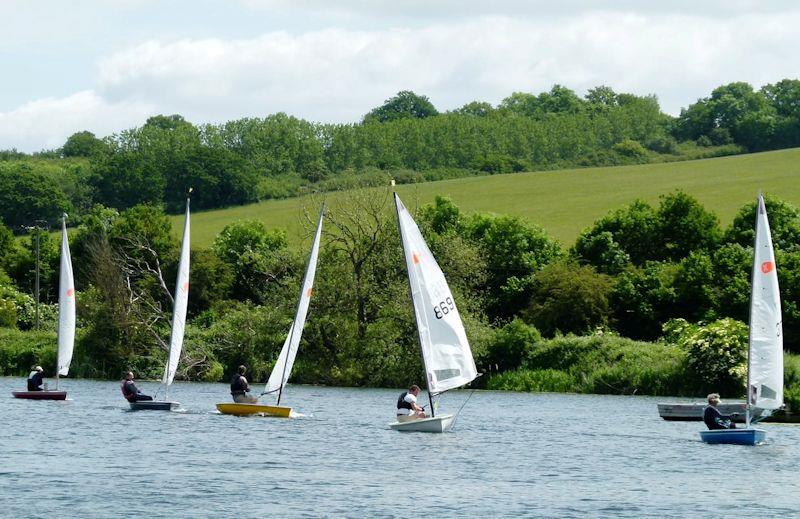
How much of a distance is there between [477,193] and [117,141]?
181ft

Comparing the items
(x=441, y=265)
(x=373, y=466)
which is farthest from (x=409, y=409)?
(x=441, y=265)

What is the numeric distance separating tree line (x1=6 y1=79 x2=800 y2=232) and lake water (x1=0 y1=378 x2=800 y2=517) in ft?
324

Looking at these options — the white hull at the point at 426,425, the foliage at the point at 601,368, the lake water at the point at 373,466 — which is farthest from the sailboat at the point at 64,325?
the foliage at the point at 601,368

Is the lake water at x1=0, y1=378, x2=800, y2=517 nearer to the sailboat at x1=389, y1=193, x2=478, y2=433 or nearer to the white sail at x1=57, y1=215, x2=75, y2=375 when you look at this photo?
the sailboat at x1=389, y1=193, x2=478, y2=433

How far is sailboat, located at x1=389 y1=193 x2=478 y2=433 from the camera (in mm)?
44903

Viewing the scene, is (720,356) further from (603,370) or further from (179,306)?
(179,306)

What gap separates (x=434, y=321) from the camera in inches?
1780

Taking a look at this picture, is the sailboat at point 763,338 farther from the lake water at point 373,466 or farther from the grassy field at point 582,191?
the grassy field at point 582,191

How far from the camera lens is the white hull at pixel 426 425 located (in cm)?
4631

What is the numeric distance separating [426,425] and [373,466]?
7.74 metres

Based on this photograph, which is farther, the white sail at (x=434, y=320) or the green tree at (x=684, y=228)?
the green tree at (x=684, y=228)

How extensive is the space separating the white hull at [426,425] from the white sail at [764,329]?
9.96 metres

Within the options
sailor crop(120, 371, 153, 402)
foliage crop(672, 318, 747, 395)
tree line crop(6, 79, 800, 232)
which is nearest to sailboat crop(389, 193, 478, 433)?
sailor crop(120, 371, 153, 402)

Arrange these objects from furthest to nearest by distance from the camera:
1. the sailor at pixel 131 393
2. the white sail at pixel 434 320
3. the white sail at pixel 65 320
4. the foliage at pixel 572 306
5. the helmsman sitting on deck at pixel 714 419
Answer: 1. the foliage at pixel 572 306
2. the white sail at pixel 65 320
3. the sailor at pixel 131 393
4. the helmsman sitting on deck at pixel 714 419
5. the white sail at pixel 434 320
